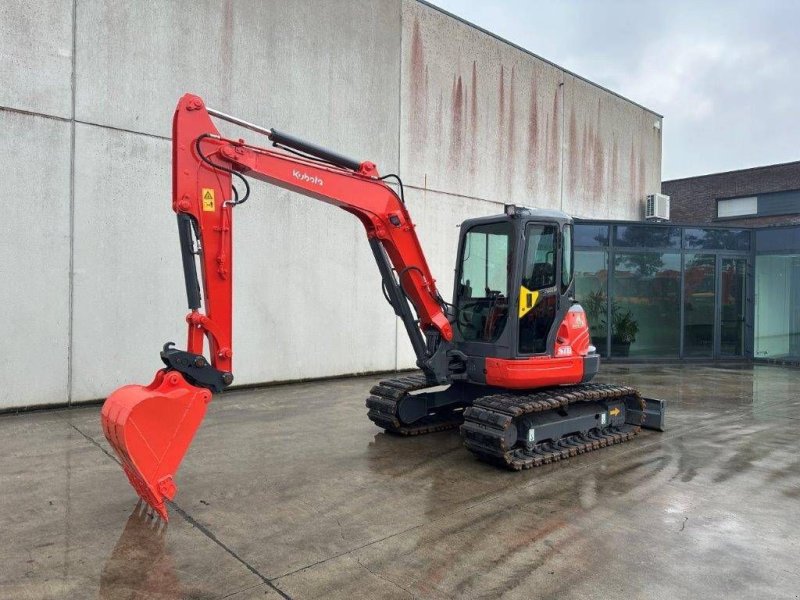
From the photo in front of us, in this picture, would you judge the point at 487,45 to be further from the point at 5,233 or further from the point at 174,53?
the point at 5,233

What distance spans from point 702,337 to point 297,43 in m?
11.1

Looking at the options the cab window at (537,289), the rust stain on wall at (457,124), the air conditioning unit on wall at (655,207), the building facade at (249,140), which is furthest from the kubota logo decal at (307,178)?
the air conditioning unit on wall at (655,207)

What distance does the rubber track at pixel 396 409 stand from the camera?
6309mm

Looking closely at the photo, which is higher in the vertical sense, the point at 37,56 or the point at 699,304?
the point at 37,56

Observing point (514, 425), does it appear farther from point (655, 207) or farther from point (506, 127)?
point (655, 207)

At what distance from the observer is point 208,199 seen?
432cm

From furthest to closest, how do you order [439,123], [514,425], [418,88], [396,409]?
[439,123]
[418,88]
[396,409]
[514,425]

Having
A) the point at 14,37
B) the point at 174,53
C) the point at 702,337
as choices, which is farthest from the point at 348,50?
the point at 702,337

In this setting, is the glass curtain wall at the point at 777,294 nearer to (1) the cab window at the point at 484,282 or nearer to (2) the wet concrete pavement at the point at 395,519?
(2) the wet concrete pavement at the point at 395,519

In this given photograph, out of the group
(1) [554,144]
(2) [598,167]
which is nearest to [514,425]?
(1) [554,144]

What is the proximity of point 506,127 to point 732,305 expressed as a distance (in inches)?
275

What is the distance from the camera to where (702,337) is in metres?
13.9

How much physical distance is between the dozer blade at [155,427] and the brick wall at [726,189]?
23343mm

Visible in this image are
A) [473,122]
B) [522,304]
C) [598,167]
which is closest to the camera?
[522,304]
